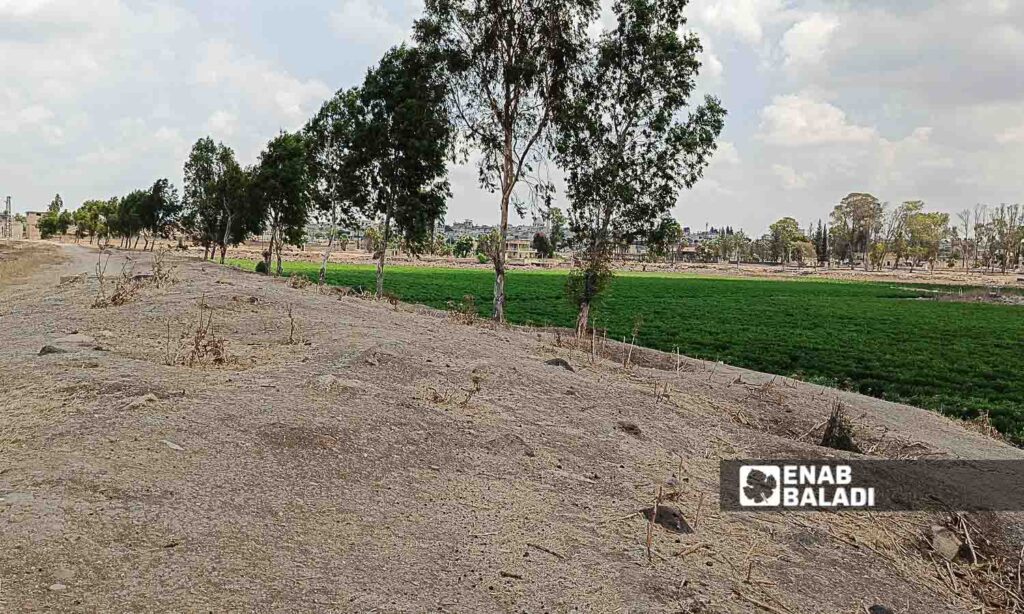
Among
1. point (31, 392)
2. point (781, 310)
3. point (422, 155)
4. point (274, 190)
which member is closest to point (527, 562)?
point (31, 392)

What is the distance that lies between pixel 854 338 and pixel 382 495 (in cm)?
3803

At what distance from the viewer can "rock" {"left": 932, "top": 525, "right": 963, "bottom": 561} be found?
270 inches

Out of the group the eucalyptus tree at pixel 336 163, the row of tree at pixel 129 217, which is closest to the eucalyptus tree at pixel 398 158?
the eucalyptus tree at pixel 336 163

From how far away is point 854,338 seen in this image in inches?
1506

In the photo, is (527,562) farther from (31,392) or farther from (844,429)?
(844,429)

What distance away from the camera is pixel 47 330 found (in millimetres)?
11008

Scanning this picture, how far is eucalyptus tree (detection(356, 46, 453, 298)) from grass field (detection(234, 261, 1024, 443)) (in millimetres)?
8326

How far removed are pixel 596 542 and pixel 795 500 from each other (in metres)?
3.13

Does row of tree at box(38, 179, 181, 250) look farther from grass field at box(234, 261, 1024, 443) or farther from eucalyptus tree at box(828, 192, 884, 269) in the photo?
eucalyptus tree at box(828, 192, 884, 269)

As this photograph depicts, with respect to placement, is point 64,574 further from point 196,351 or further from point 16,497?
point 196,351

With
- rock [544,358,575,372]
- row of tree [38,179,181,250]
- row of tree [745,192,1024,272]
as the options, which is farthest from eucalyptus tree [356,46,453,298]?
row of tree [745,192,1024,272]

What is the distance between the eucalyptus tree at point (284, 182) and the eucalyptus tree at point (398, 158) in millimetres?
11218

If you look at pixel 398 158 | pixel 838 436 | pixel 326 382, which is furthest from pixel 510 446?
pixel 398 158

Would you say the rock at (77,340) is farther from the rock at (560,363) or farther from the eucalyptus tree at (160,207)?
the eucalyptus tree at (160,207)
